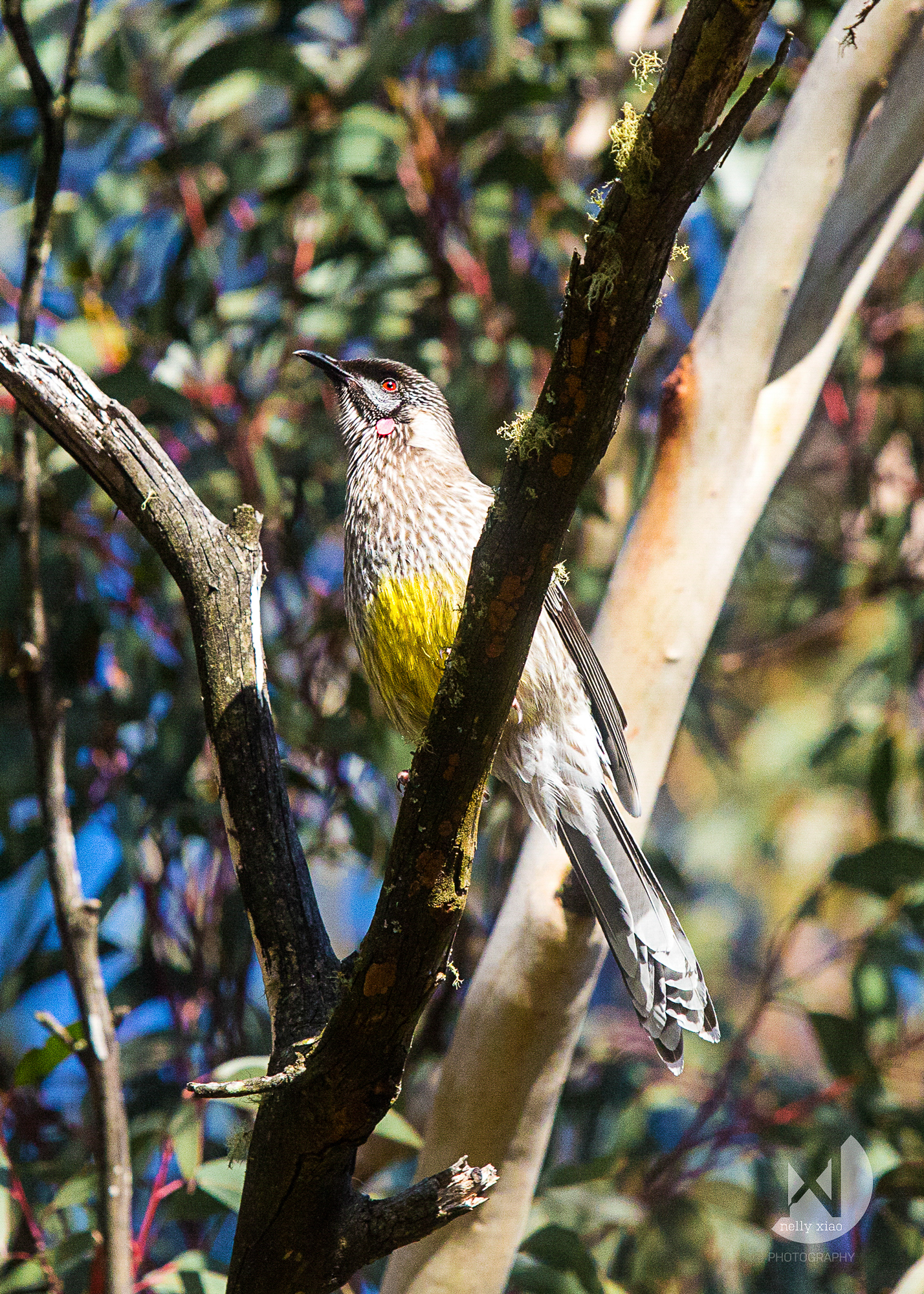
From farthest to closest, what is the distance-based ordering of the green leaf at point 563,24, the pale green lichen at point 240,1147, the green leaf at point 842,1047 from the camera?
the green leaf at point 563,24
the green leaf at point 842,1047
the pale green lichen at point 240,1147

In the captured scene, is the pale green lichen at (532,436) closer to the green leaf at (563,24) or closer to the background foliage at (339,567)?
the background foliage at (339,567)

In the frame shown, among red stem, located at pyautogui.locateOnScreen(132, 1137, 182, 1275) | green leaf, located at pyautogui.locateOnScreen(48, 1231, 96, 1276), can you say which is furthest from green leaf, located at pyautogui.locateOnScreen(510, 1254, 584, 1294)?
green leaf, located at pyautogui.locateOnScreen(48, 1231, 96, 1276)

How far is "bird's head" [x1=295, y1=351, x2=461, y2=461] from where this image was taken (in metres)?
2.76

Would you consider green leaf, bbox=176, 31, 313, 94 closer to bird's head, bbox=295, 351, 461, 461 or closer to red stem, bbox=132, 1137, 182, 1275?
bird's head, bbox=295, 351, 461, 461

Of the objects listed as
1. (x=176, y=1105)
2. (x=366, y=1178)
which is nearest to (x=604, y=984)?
(x=366, y=1178)

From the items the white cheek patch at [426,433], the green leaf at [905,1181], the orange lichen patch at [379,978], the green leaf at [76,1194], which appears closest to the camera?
the orange lichen patch at [379,978]

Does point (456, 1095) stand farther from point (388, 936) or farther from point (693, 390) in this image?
point (693, 390)

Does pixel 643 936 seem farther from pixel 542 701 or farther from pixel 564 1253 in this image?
pixel 564 1253

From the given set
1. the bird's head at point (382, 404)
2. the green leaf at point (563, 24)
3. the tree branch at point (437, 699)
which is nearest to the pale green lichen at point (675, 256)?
the tree branch at point (437, 699)

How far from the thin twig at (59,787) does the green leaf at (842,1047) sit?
1.64 meters

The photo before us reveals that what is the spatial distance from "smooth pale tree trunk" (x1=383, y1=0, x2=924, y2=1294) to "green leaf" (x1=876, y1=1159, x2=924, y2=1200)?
100 centimetres

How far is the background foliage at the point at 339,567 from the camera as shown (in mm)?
2799

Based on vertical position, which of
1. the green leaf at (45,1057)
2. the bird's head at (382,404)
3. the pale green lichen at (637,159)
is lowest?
the green leaf at (45,1057)

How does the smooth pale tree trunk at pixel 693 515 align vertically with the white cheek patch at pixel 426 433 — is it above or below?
below
